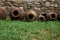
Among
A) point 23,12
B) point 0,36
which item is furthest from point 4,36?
point 23,12

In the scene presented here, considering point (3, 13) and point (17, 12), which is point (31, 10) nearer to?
point (17, 12)

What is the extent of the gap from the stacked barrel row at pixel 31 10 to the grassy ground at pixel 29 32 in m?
1.22

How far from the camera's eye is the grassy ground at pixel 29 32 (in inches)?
212

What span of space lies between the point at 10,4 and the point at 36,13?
94cm

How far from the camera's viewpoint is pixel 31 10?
803 centimetres

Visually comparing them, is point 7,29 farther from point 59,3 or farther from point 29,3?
point 59,3

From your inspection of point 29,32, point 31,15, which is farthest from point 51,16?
point 29,32

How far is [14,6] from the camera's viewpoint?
26.0 ft

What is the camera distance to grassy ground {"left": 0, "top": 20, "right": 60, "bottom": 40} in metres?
5.39

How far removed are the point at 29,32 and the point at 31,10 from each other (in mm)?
2235

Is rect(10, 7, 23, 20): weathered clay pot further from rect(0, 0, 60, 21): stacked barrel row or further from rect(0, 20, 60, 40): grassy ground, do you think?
rect(0, 20, 60, 40): grassy ground

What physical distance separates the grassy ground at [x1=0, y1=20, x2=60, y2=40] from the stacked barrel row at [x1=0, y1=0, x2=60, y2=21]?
3.99 ft

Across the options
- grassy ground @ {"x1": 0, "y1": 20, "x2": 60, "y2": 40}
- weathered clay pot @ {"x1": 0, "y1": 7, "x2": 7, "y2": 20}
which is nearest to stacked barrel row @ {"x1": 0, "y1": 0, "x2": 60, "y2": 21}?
weathered clay pot @ {"x1": 0, "y1": 7, "x2": 7, "y2": 20}

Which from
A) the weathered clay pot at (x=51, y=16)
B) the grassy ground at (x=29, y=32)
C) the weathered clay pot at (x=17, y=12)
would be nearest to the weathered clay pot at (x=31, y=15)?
the weathered clay pot at (x=17, y=12)
